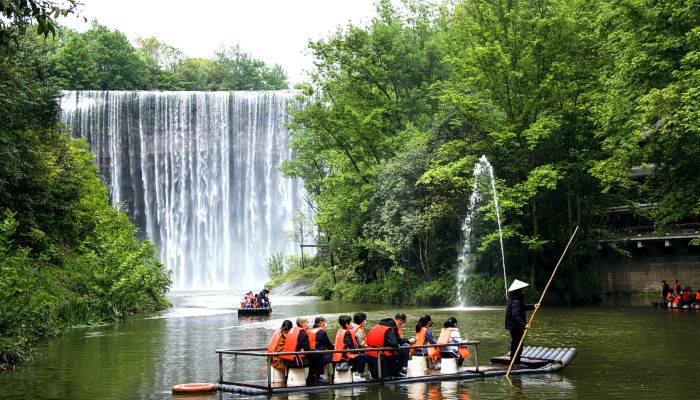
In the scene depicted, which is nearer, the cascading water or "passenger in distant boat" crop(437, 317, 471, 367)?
"passenger in distant boat" crop(437, 317, 471, 367)

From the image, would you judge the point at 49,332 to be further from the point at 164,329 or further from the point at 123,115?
the point at 123,115

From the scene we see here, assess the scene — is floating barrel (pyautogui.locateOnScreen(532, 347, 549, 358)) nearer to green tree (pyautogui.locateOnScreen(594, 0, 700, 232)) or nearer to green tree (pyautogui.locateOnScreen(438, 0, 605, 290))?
green tree (pyautogui.locateOnScreen(594, 0, 700, 232))

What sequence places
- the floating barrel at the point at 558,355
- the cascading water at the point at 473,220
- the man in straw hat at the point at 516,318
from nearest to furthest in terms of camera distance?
the man in straw hat at the point at 516,318 < the floating barrel at the point at 558,355 < the cascading water at the point at 473,220

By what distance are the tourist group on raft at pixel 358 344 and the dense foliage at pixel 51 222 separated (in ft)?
35.6

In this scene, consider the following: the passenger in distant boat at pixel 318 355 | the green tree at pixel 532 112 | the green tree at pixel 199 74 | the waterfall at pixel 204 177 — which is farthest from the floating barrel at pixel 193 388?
the green tree at pixel 199 74

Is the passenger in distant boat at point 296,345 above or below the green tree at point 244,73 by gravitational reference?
below

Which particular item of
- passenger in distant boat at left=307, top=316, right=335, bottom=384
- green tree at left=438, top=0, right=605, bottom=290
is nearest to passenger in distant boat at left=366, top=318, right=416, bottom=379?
passenger in distant boat at left=307, top=316, right=335, bottom=384

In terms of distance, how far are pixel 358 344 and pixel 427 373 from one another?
173 cm

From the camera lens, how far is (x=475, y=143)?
43938 mm

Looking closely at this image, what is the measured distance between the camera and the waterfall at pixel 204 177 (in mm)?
85938

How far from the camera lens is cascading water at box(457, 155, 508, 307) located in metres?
41.6

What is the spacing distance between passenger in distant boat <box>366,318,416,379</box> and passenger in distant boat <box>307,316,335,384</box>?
0.85m

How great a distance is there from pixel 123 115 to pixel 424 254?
4942 centimetres

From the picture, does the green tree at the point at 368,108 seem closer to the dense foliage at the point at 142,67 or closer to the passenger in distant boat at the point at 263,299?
the passenger in distant boat at the point at 263,299
